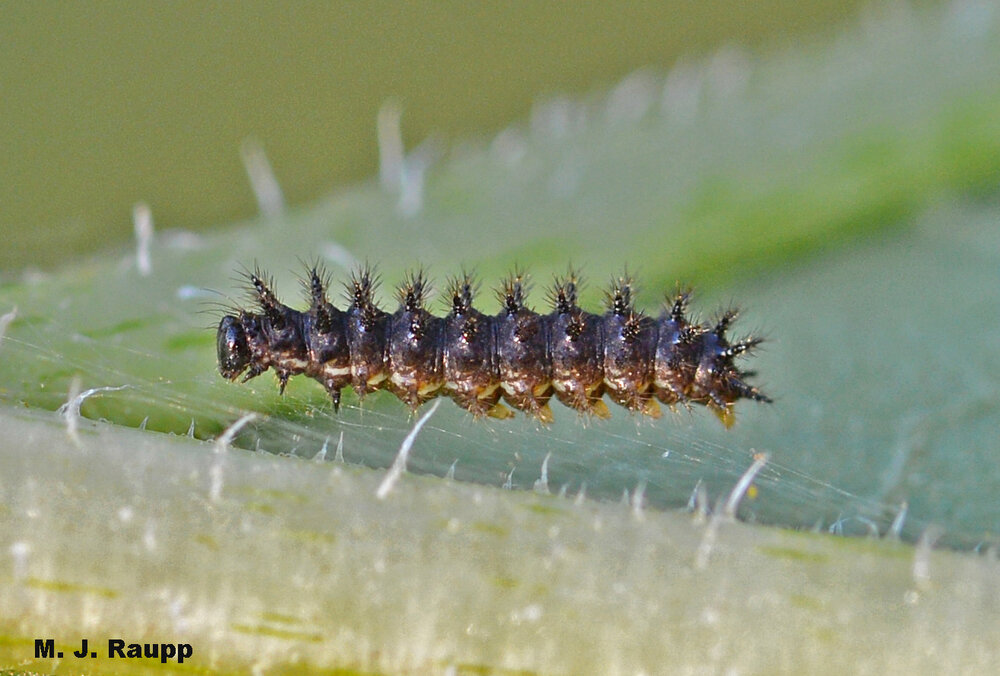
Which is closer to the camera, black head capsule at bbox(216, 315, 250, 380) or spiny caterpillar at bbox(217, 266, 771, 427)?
black head capsule at bbox(216, 315, 250, 380)

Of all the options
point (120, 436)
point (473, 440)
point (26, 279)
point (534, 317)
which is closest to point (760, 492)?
point (473, 440)

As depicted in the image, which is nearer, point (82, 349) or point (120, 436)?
point (120, 436)

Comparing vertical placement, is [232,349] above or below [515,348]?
below

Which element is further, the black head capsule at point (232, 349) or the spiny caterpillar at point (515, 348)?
the spiny caterpillar at point (515, 348)

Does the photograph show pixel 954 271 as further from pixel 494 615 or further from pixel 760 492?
pixel 494 615

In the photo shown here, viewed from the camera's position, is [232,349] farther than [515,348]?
No
